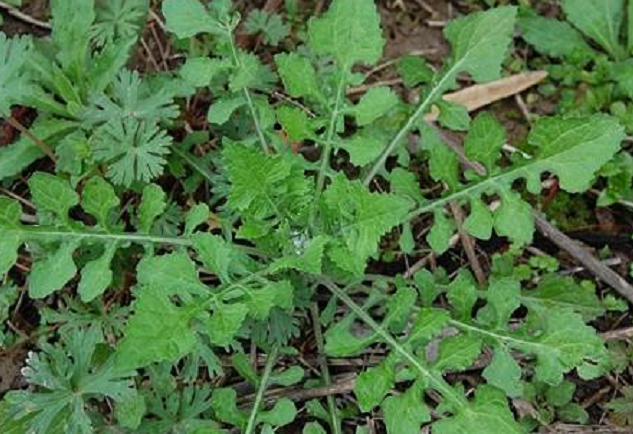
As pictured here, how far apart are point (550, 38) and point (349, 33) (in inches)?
44.7

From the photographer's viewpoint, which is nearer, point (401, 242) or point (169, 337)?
point (169, 337)

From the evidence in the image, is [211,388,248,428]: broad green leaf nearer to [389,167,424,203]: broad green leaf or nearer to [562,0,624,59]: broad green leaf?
[389,167,424,203]: broad green leaf

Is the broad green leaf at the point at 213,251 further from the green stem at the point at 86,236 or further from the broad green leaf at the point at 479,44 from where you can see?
the broad green leaf at the point at 479,44

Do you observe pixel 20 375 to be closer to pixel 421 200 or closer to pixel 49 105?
pixel 49 105

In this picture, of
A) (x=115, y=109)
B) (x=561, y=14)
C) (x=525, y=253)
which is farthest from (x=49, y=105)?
(x=561, y=14)

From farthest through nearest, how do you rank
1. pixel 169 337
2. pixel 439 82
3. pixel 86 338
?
pixel 439 82 → pixel 86 338 → pixel 169 337

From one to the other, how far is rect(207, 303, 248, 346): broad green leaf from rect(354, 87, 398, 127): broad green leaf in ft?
2.60

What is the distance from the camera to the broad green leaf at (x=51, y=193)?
3058 millimetres

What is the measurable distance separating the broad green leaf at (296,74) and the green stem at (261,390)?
854mm

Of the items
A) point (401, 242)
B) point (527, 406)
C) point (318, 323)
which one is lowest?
point (527, 406)

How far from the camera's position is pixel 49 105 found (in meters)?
3.57

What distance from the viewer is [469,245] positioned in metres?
3.75

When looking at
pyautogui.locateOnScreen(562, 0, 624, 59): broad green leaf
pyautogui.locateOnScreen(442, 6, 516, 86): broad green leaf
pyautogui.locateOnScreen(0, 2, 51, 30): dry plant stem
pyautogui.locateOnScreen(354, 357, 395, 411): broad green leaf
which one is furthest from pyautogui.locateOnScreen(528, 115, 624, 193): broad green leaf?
pyautogui.locateOnScreen(0, 2, 51, 30): dry plant stem

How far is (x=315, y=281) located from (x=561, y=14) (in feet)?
5.25
